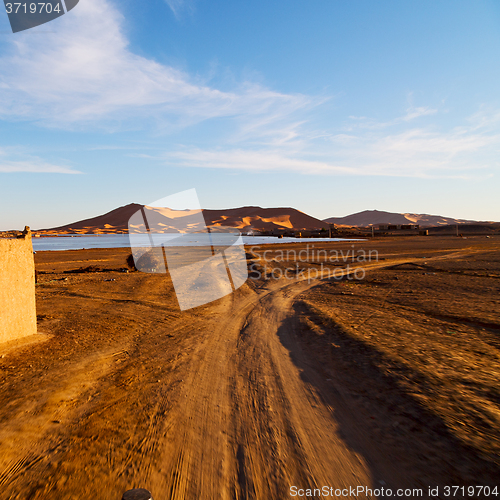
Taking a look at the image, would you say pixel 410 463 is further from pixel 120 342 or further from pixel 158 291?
pixel 158 291

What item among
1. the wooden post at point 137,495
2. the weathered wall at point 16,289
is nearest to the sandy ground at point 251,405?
the wooden post at point 137,495

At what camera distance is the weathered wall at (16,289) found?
567 centimetres

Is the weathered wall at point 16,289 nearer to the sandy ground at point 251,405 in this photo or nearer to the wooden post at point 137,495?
the sandy ground at point 251,405

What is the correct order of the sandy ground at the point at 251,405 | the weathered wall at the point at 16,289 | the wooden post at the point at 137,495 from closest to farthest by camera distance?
1. the wooden post at the point at 137,495
2. the sandy ground at the point at 251,405
3. the weathered wall at the point at 16,289

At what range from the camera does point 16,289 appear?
19.3ft

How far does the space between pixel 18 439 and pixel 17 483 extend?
29.7 inches

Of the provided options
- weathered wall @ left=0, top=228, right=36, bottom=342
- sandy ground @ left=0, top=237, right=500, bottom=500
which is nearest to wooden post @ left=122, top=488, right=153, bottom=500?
sandy ground @ left=0, top=237, right=500, bottom=500

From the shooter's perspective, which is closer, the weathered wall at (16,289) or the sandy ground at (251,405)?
the sandy ground at (251,405)

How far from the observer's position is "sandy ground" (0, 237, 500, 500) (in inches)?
103

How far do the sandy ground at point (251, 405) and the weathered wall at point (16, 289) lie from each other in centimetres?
40

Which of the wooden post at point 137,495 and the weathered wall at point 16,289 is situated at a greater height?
the weathered wall at point 16,289

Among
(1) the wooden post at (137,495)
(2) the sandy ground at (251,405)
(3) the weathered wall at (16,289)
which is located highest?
(3) the weathered wall at (16,289)

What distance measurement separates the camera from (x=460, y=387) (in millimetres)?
3861

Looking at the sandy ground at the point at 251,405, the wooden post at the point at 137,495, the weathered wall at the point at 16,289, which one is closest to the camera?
the wooden post at the point at 137,495
